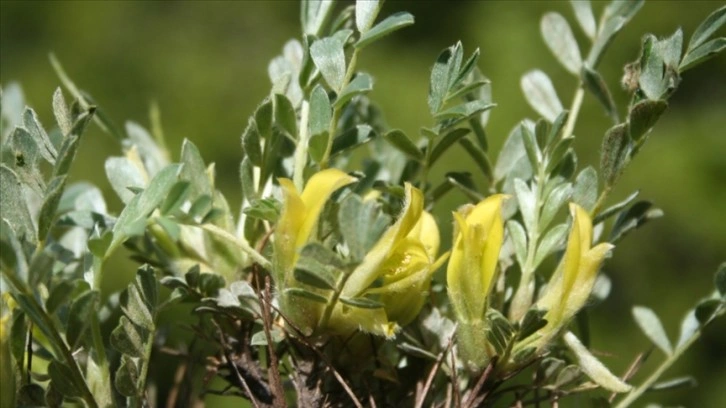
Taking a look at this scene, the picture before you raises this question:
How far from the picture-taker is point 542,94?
1.80 feet

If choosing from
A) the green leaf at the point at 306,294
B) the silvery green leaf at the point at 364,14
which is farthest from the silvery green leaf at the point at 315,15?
the green leaf at the point at 306,294

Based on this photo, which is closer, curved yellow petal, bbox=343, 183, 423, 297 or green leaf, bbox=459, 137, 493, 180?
curved yellow petal, bbox=343, 183, 423, 297

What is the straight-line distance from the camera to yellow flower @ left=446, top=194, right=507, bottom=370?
0.40m

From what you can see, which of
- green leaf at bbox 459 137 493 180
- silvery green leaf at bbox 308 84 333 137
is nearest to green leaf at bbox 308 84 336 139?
silvery green leaf at bbox 308 84 333 137

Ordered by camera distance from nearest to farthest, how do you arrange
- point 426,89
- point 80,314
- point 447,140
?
1. point 80,314
2. point 447,140
3. point 426,89

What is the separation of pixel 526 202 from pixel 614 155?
1.9 inches

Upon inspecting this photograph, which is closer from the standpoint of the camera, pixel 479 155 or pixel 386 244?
pixel 386 244

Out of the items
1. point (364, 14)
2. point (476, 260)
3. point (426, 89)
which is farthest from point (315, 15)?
point (426, 89)

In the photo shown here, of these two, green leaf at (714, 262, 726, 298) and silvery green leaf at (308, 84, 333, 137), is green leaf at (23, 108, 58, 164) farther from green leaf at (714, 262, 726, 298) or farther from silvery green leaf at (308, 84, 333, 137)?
green leaf at (714, 262, 726, 298)

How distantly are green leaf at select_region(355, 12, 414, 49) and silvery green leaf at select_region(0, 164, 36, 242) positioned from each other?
6.0 inches

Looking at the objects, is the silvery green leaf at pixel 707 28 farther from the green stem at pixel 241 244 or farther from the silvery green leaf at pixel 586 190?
the green stem at pixel 241 244

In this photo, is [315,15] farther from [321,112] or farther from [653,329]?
[653,329]

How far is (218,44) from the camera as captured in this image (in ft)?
7.86

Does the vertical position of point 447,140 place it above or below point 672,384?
above
